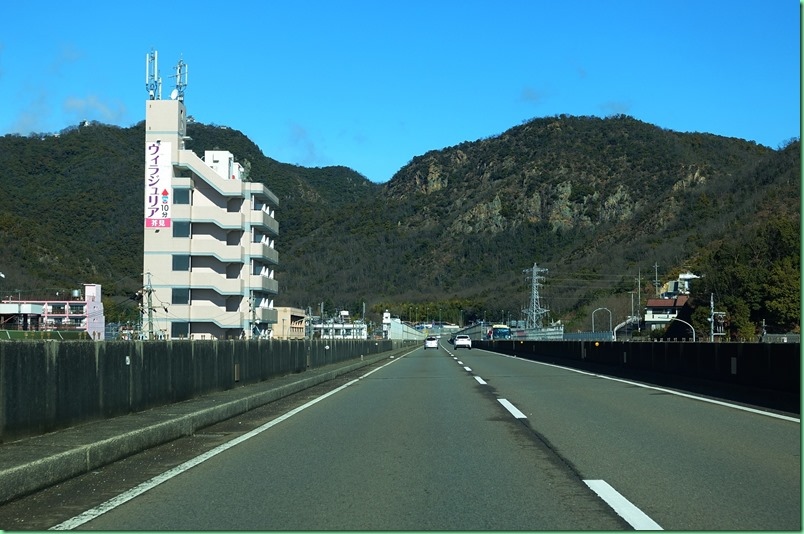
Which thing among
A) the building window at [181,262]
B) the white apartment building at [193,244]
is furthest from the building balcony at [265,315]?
the building window at [181,262]

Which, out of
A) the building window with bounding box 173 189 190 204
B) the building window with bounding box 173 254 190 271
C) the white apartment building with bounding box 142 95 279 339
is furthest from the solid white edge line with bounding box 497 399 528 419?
the building window with bounding box 173 189 190 204

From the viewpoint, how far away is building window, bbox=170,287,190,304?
65812mm

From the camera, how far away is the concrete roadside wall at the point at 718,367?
Result: 16203 millimetres

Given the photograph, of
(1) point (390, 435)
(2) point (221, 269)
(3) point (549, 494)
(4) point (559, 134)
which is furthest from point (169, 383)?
(4) point (559, 134)

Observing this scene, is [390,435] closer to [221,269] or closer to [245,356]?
[245,356]

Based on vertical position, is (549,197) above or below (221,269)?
above

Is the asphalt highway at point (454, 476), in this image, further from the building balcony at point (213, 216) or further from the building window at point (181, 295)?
the building balcony at point (213, 216)

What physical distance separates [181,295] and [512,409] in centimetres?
5313

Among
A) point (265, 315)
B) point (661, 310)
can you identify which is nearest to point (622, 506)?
point (265, 315)

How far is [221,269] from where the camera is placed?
6838 centimetres

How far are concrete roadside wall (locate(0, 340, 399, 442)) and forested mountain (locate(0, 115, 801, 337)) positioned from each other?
35.9 metres

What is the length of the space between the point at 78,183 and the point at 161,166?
55226mm

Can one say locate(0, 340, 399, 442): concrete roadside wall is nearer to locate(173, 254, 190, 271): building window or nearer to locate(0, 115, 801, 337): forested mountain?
locate(0, 115, 801, 337): forested mountain

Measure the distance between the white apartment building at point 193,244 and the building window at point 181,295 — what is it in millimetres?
78
